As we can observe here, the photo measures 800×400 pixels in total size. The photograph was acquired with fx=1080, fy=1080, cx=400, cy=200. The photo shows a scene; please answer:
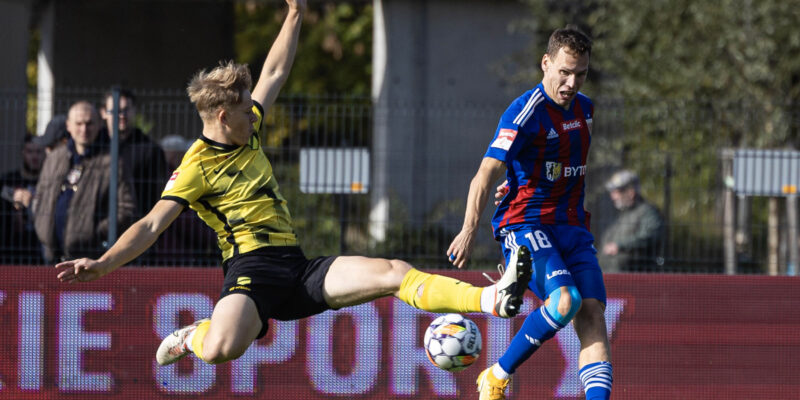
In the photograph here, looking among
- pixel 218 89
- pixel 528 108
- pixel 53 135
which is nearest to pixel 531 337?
pixel 528 108

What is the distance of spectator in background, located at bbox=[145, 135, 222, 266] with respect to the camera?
9797mm

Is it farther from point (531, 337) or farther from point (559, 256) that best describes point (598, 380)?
point (559, 256)

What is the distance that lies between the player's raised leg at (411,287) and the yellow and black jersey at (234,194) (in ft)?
1.57

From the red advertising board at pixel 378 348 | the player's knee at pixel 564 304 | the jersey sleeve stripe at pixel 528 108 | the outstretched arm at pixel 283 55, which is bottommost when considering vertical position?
the red advertising board at pixel 378 348

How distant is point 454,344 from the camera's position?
6453 mm

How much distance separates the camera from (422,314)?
27.6 ft

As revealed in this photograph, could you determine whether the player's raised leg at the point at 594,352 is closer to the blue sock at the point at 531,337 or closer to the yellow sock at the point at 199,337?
the blue sock at the point at 531,337

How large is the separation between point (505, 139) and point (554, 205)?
1.90 ft

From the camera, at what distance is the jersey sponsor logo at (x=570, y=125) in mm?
6520

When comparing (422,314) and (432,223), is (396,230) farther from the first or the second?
(422,314)

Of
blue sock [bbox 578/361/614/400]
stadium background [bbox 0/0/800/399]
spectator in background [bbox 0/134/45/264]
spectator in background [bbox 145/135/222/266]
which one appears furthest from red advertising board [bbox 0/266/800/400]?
blue sock [bbox 578/361/614/400]

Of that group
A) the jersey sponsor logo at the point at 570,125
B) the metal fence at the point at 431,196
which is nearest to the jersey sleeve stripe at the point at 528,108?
the jersey sponsor logo at the point at 570,125

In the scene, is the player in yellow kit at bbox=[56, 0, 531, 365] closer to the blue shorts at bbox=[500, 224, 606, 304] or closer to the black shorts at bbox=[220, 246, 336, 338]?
the black shorts at bbox=[220, 246, 336, 338]

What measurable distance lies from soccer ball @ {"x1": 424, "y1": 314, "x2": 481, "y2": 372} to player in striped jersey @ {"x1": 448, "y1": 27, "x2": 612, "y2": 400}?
11.6 inches
